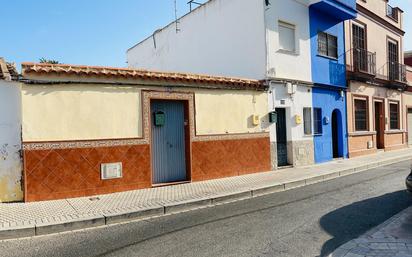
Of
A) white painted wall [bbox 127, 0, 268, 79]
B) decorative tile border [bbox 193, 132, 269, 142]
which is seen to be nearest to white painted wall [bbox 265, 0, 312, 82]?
white painted wall [bbox 127, 0, 268, 79]

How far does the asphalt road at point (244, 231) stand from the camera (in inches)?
198

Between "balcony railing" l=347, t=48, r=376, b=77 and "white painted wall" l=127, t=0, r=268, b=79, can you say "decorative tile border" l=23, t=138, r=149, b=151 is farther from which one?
"balcony railing" l=347, t=48, r=376, b=77

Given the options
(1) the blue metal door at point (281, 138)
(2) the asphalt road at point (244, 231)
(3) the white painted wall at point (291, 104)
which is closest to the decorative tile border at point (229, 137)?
(3) the white painted wall at point (291, 104)

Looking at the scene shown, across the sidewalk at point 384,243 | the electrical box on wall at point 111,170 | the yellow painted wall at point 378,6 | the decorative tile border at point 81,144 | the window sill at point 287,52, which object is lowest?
the sidewalk at point 384,243

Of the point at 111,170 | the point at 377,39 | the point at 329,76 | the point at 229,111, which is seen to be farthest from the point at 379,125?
the point at 111,170

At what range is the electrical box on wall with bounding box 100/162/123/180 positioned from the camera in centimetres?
879

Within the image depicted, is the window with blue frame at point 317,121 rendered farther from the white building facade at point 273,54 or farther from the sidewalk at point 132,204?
the sidewalk at point 132,204

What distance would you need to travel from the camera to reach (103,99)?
887 centimetres

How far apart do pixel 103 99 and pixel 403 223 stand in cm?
701

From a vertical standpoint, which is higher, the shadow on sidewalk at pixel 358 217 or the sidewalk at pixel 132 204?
the sidewalk at pixel 132 204

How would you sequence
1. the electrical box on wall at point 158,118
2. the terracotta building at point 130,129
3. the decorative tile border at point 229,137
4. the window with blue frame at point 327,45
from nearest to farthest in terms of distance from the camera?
the terracotta building at point 130,129
the electrical box on wall at point 158,118
the decorative tile border at point 229,137
the window with blue frame at point 327,45

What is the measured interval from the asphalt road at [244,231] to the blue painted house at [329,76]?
6843 millimetres

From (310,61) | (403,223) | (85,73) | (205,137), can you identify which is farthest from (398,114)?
(85,73)

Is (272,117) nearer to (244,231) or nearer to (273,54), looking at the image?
(273,54)
